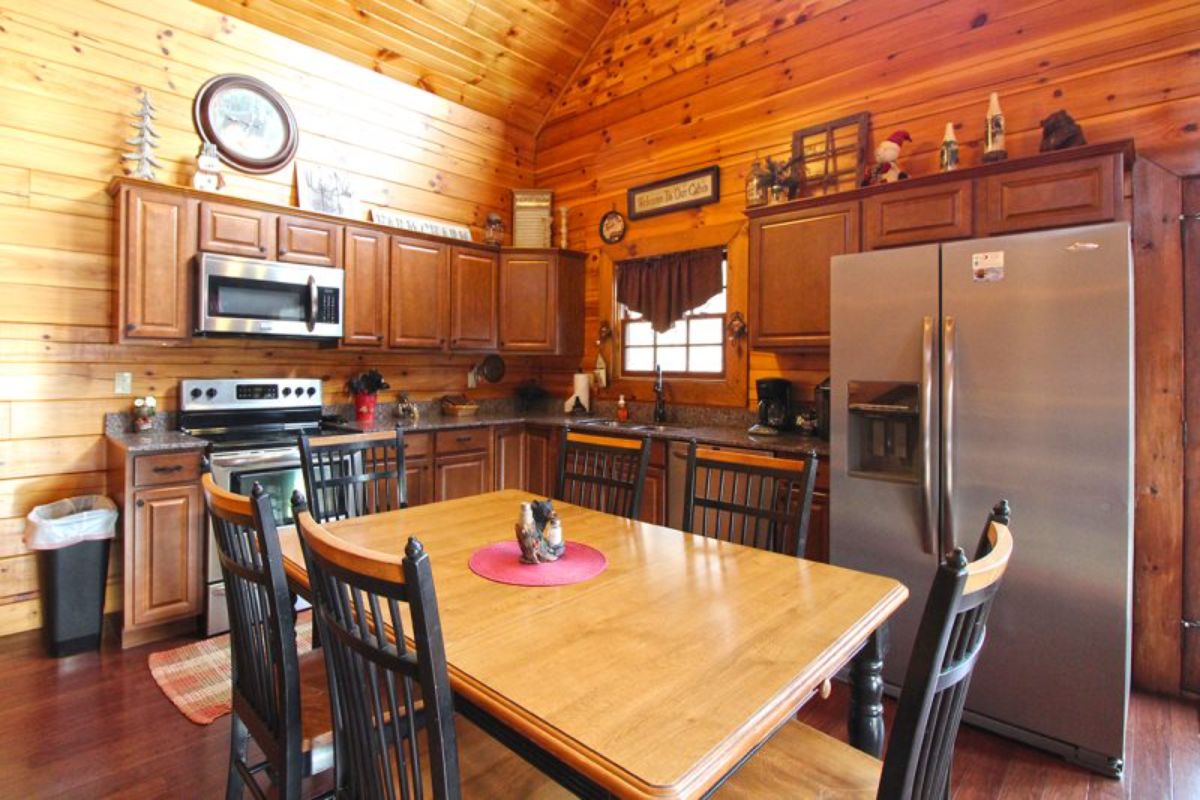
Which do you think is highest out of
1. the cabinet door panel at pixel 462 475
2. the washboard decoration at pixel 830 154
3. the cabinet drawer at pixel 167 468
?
the washboard decoration at pixel 830 154

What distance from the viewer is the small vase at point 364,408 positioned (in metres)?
4.04

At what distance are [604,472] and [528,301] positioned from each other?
8.17ft

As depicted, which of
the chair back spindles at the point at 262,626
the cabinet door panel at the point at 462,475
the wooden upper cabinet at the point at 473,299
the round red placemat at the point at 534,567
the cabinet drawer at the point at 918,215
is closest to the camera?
the chair back spindles at the point at 262,626

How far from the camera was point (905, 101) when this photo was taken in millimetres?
3232

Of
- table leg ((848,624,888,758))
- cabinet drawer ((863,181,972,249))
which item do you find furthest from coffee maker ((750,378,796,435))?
table leg ((848,624,888,758))

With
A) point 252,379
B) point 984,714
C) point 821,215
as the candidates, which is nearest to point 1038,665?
point 984,714

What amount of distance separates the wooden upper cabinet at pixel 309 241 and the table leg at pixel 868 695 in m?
3.45

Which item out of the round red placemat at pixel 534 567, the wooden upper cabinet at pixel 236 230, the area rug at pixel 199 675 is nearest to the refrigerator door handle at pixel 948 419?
the round red placemat at pixel 534 567

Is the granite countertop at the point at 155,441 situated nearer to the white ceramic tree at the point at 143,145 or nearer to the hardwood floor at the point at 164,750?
the hardwood floor at the point at 164,750

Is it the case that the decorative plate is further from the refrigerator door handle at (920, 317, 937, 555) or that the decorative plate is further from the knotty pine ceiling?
the refrigerator door handle at (920, 317, 937, 555)

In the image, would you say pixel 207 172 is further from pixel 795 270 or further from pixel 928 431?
pixel 928 431

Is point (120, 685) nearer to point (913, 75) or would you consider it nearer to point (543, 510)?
point (543, 510)

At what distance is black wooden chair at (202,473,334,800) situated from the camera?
1305 mm

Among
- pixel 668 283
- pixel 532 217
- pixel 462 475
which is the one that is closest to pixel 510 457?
pixel 462 475
